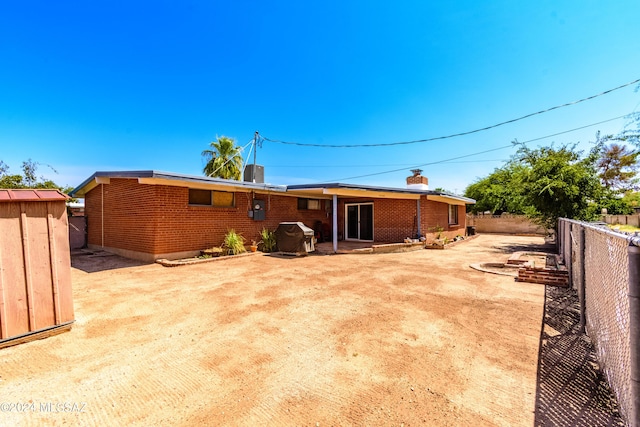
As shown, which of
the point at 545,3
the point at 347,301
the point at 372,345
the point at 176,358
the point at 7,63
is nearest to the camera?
the point at 176,358

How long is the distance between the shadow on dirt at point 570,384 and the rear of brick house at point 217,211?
803 cm

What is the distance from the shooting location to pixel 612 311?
234 centimetres

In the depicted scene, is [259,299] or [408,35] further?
[408,35]

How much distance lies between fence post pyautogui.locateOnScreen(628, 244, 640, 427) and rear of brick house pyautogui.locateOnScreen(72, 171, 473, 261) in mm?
9142

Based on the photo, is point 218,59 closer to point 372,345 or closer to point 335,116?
point 335,116

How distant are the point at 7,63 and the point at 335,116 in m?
15.6

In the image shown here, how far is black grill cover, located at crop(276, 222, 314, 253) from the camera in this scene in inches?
395

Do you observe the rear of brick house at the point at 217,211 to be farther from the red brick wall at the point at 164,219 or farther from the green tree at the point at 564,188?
the green tree at the point at 564,188

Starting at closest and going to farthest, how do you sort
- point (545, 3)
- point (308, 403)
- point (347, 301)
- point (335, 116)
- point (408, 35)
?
point (308, 403), point (347, 301), point (545, 3), point (408, 35), point (335, 116)

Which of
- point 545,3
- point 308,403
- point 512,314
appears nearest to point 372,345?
point 308,403

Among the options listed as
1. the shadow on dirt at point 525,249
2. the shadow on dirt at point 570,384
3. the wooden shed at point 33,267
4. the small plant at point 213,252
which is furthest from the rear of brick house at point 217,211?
the shadow on dirt at point 570,384

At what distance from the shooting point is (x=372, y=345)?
3.20 m

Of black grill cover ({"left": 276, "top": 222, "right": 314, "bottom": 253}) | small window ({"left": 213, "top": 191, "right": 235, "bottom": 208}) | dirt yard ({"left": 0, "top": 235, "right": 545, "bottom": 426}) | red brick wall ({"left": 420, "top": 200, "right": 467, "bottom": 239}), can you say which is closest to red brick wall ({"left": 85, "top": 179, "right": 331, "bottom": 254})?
small window ({"left": 213, "top": 191, "right": 235, "bottom": 208})

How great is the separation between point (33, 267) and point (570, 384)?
6094mm
